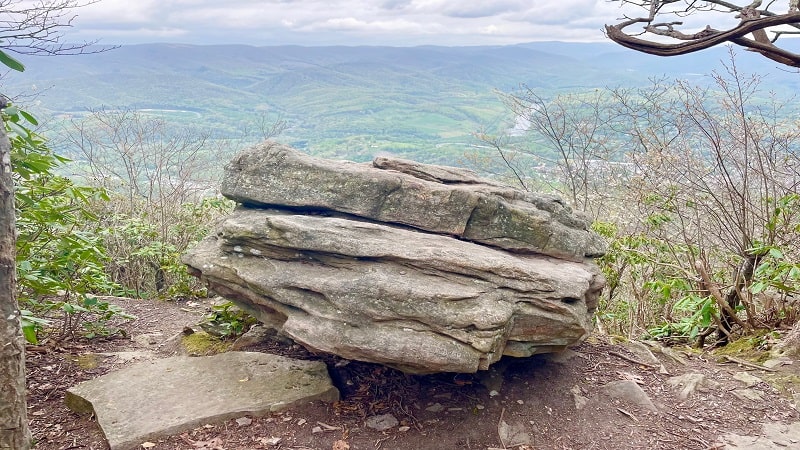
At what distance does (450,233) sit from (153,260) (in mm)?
8822

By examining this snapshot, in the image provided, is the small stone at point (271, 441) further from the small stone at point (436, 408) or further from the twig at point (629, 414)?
the twig at point (629, 414)

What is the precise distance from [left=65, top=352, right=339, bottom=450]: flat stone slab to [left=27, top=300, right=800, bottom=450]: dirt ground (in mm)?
110

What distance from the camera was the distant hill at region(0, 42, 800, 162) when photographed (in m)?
43.8

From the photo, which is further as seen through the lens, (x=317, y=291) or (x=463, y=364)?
(x=317, y=291)

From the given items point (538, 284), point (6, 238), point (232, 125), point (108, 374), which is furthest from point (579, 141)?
point (232, 125)

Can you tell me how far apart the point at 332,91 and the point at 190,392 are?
108 metres

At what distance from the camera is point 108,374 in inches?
238


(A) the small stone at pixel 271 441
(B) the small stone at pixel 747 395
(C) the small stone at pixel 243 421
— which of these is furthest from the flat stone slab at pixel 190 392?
(B) the small stone at pixel 747 395

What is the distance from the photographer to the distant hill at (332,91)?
43781 mm

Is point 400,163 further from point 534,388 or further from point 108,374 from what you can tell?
point 108,374

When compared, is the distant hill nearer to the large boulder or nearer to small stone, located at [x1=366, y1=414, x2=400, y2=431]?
the large boulder

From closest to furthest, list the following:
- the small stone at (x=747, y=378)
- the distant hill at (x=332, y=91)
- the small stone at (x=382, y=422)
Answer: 1. the small stone at (x=382, y=422)
2. the small stone at (x=747, y=378)
3. the distant hill at (x=332, y=91)

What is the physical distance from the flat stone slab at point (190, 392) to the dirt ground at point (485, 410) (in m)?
0.11

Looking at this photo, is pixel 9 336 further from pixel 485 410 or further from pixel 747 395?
pixel 747 395
